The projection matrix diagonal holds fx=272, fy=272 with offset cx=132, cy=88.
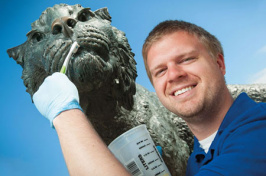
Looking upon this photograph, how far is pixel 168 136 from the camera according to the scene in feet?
9.81

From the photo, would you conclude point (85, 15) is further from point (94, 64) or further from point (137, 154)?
point (137, 154)

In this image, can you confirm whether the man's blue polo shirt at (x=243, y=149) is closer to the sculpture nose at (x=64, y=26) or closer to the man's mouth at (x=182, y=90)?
the man's mouth at (x=182, y=90)

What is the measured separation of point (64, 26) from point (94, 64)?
0.36 m

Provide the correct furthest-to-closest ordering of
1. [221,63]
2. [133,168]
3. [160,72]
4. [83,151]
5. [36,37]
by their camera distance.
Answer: [36,37], [221,63], [160,72], [133,168], [83,151]

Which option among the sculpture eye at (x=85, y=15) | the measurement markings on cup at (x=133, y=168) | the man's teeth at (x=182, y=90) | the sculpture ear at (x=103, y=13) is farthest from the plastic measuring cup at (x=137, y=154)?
the sculpture ear at (x=103, y=13)

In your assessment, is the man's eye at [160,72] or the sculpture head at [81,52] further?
the sculpture head at [81,52]

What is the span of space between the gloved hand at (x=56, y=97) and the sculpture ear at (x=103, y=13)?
1.06 metres

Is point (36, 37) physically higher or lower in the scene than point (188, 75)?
higher

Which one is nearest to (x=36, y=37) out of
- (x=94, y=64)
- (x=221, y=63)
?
(x=94, y=64)

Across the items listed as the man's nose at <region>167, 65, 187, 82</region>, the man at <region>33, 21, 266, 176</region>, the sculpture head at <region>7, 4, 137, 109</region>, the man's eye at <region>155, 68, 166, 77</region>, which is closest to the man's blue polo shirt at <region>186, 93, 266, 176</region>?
the man at <region>33, 21, 266, 176</region>

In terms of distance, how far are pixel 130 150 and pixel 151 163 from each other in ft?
0.47

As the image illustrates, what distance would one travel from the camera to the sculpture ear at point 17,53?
237cm

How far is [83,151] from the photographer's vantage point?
3.68ft

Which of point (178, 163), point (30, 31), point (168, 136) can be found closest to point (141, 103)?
point (168, 136)
